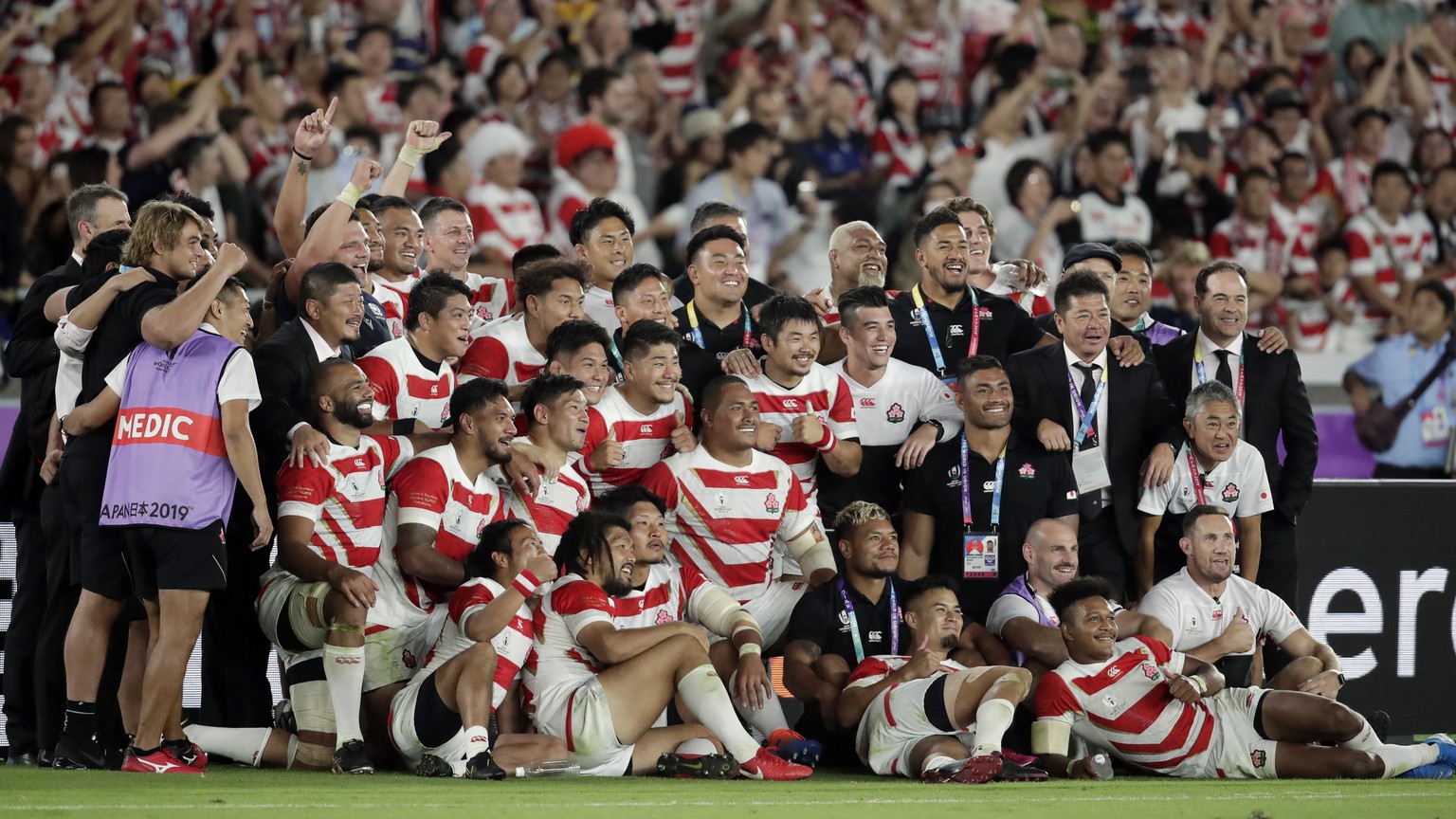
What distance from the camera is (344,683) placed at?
25.0 ft

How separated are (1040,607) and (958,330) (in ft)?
5.14

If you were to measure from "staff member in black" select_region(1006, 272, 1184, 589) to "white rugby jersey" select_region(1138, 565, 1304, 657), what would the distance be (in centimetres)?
39

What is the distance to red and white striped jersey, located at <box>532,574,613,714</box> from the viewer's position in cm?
784

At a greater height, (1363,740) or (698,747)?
(1363,740)

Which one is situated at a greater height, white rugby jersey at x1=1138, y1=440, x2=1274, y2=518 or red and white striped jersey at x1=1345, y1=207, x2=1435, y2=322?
red and white striped jersey at x1=1345, y1=207, x2=1435, y2=322

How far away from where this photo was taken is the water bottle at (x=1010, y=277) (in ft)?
33.1

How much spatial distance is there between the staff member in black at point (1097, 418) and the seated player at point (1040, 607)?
459 millimetres

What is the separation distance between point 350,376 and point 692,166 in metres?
6.28

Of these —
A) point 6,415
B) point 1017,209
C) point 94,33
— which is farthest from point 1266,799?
point 94,33

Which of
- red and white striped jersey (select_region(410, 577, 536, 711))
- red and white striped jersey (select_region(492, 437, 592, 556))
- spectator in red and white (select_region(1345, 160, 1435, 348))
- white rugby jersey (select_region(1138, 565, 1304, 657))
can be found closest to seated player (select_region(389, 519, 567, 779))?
red and white striped jersey (select_region(410, 577, 536, 711))

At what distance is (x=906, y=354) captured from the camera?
9367mm

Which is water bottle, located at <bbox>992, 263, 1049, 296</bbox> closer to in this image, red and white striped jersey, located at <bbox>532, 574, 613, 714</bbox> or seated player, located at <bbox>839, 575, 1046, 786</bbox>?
seated player, located at <bbox>839, 575, 1046, 786</bbox>

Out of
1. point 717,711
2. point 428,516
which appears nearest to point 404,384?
point 428,516

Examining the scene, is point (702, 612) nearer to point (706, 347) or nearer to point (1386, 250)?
point (706, 347)
